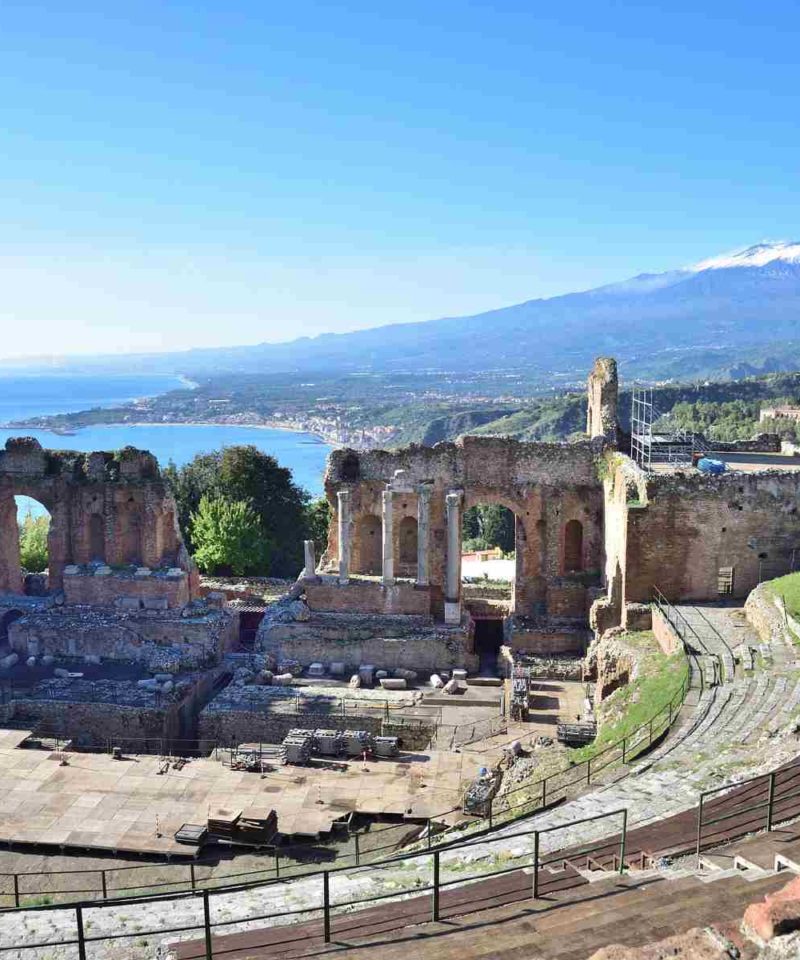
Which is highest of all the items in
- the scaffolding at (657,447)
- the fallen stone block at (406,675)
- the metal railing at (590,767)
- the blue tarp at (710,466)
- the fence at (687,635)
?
the scaffolding at (657,447)

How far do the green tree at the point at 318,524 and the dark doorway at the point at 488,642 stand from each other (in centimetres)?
1451

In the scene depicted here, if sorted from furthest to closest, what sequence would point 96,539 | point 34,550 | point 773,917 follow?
point 34,550 → point 96,539 → point 773,917

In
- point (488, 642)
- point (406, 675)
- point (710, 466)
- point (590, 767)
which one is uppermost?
point (710, 466)

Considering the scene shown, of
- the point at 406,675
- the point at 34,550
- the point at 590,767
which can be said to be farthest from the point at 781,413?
the point at 590,767

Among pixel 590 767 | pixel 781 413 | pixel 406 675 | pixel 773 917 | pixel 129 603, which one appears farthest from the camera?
pixel 781 413

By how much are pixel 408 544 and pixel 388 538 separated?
3.75 meters

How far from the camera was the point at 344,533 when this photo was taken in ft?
109

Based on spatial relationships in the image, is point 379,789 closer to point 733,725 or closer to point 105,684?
point 733,725

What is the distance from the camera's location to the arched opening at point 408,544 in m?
36.0

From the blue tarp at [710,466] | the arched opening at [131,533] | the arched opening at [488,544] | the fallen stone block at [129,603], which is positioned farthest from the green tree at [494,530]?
the fallen stone block at [129,603]

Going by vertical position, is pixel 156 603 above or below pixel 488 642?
above

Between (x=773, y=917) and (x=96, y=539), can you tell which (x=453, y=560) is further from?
(x=773, y=917)

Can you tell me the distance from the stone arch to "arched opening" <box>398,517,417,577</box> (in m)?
5.65

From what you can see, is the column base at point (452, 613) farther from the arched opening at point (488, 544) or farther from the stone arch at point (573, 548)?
the arched opening at point (488, 544)
